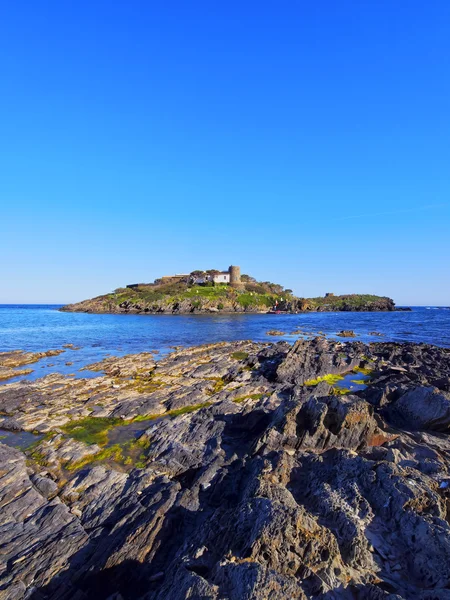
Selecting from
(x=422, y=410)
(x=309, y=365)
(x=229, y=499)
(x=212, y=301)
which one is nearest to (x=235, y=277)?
(x=212, y=301)

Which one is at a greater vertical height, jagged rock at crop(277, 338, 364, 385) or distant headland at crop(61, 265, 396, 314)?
distant headland at crop(61, 265, 396, 314)

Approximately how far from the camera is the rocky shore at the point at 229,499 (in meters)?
7.11

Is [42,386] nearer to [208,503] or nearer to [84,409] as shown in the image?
[84,409]

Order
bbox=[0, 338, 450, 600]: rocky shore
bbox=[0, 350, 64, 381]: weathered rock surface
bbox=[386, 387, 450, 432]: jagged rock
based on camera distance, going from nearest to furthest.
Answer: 1. bbox=[0, 338, 450, 600]: rocky shore
2. bbox=[386, 387, 450, 432]: jagged rock
3. bbox=[0, 350, 64, 381]: weathered rock surface

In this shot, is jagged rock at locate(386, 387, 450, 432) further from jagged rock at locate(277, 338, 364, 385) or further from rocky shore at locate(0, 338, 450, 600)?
jagged rock at locate(277, 338, 364, 385)

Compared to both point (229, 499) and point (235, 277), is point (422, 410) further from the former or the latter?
point (235, 277)

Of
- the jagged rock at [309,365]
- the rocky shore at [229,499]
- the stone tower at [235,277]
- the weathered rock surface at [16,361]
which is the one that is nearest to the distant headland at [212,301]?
the stone tower at [235,277]

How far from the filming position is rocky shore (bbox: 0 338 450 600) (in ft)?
23.3

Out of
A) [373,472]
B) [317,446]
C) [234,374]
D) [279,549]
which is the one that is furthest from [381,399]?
[279,549]

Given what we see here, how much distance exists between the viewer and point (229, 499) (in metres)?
11.4

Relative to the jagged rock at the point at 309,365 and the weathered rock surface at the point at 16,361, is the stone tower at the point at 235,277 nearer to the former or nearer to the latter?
the weathered rock surface at the point at 16,361

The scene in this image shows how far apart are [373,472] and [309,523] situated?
403cm

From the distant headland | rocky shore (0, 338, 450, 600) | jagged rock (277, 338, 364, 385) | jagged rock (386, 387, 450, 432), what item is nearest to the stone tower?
the distant headland

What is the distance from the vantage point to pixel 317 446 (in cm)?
1418
